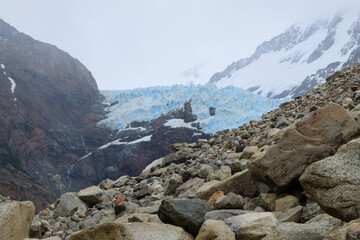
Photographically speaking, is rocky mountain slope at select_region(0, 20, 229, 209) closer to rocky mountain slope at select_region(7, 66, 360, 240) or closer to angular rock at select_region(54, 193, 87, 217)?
angular rock at select_region(54, 193, 87, 217)

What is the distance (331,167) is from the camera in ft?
6.48

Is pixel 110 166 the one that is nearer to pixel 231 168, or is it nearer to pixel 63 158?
pixel 63 158

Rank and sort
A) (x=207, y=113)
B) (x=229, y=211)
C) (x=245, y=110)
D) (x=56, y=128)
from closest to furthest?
(x=229, y=211) → (x=245, y=110) → (x=207, y=113) → (x=56, y=128)

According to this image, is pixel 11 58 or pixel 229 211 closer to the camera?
pixel 229 211

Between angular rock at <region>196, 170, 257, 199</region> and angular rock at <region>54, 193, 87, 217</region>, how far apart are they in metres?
3.25

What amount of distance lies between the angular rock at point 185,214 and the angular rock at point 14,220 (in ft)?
6.48

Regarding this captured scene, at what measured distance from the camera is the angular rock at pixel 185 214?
275 centimetres

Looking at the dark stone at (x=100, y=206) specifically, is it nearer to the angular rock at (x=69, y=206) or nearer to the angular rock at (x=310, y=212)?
the angular rock at (x=69, y=206)

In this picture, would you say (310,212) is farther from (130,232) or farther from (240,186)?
(130,232)

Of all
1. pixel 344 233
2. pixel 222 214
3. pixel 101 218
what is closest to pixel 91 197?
pixel 101 218

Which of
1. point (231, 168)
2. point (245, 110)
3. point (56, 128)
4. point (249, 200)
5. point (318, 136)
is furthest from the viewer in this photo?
point (56, 128)

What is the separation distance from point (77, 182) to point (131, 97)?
2848 centimetres

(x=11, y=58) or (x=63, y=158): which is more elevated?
(x=11, y=58)

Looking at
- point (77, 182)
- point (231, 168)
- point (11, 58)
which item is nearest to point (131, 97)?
point (77, 182)
